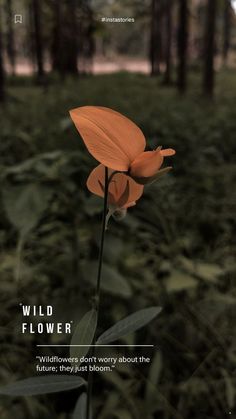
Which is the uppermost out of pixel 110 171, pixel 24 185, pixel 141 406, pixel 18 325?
pixel 110 171

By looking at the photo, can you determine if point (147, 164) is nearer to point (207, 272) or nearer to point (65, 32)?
point (207, 272)

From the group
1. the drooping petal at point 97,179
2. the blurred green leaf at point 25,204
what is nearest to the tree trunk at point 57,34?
the blurred green leaf at point 25,204

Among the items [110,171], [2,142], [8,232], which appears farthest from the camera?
[2,142]

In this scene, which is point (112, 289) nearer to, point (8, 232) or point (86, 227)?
point (86, 227)

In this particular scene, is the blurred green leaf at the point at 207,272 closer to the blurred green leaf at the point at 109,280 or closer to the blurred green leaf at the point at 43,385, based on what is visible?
the blurred green leaf at the point at 109,280

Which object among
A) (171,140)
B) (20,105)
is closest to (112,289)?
(171,140)

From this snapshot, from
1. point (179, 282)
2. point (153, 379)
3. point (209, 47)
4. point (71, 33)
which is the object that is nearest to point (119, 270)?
point (179, 282)
